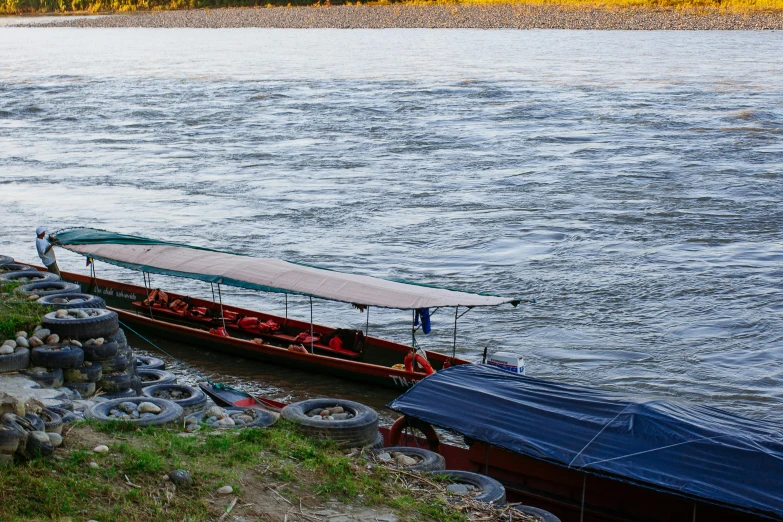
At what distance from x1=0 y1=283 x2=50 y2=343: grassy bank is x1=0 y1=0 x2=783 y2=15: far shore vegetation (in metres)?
73.8

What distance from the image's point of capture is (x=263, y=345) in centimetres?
1703

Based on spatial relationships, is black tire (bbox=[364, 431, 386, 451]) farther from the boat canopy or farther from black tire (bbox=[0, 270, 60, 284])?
black tire (bbox=[0, 270, 60, 284])

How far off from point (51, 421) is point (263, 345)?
28.2 ft

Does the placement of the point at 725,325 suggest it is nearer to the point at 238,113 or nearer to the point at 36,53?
the point at 238,113

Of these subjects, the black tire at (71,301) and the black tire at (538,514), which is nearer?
the black tire at (538,514)

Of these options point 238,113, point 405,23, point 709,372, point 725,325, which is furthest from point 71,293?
point 405,23

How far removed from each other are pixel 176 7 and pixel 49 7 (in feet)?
92.5

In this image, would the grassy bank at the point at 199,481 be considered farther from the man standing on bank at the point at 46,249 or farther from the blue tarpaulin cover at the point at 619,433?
the man standing on bank at the point at 46,249

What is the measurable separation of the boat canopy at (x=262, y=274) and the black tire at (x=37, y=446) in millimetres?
7446

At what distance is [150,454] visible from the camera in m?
8.30

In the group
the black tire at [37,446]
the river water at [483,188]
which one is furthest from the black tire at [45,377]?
the river water at [483,188]

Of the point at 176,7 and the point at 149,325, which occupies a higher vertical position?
the point at 176,7

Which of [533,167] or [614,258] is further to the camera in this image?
[533,167]

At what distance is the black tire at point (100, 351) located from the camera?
12102mm
